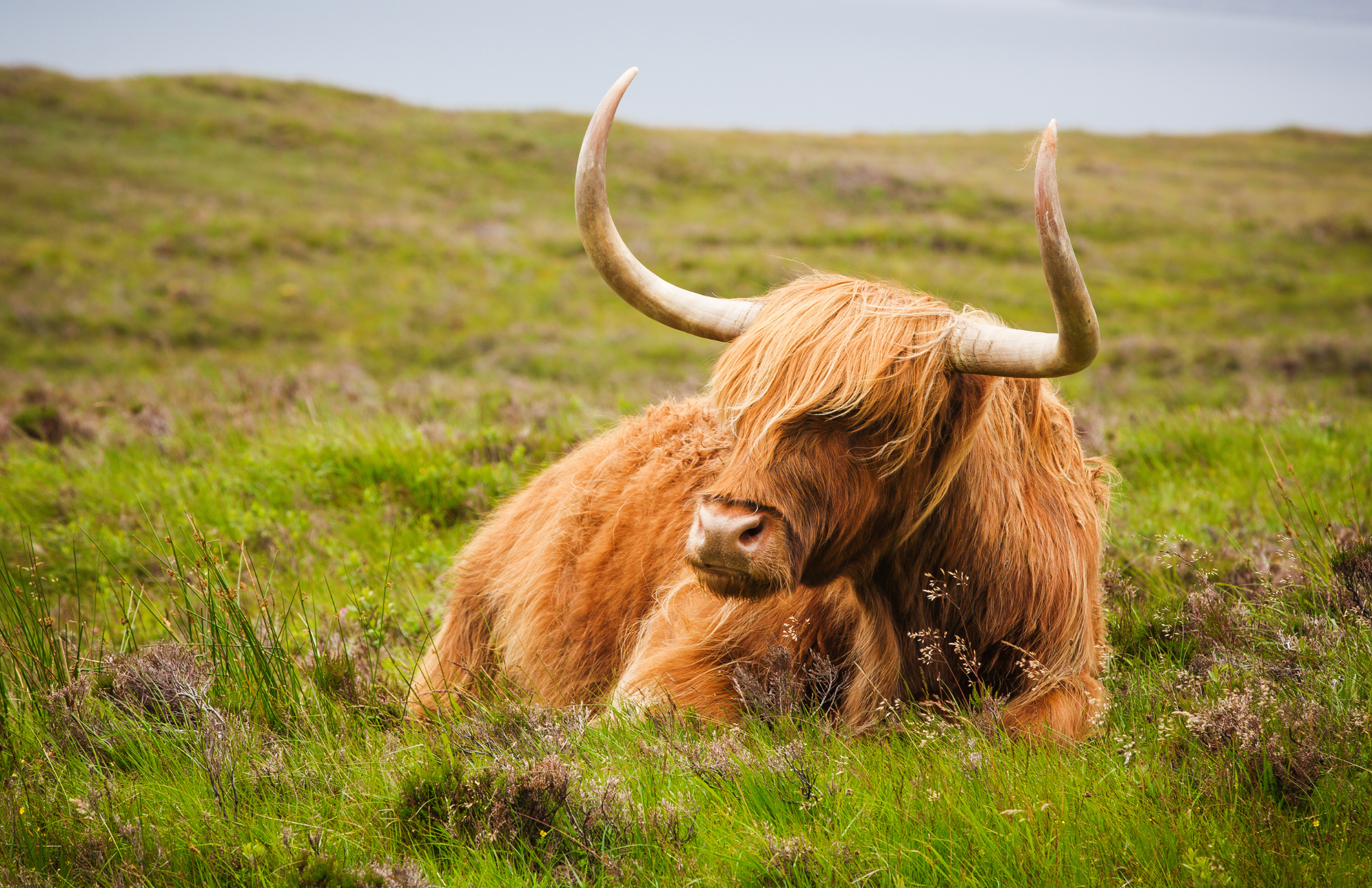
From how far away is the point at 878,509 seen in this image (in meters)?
2.41

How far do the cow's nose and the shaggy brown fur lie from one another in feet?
0.22

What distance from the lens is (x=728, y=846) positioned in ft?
6.19

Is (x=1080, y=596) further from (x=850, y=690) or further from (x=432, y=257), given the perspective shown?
(x=432, y=257)

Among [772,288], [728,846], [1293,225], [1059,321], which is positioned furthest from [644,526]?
[1293,225]

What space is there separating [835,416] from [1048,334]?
544 millimetres

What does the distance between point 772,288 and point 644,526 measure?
103 cm

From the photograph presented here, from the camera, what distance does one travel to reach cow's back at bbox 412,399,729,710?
3387 millimetres

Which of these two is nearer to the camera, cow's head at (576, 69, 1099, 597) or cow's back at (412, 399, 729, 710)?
cow's head at (576, 69, 1099, 597)

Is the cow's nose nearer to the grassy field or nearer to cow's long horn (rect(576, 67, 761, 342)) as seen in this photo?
the grassy field

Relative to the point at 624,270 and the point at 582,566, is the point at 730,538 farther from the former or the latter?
the point at 582,566

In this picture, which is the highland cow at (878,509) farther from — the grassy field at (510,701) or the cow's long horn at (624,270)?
the grassy field at (510,701)

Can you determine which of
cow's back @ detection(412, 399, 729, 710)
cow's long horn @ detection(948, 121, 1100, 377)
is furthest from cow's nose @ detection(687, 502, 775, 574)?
cow's back @ detection(412, 399, 729, 710)

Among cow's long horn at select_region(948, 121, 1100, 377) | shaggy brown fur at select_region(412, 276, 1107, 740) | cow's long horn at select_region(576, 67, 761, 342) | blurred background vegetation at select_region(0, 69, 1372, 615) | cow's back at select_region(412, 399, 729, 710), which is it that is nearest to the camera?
cow's long horn at select_region(948, 121, 1100, 377)

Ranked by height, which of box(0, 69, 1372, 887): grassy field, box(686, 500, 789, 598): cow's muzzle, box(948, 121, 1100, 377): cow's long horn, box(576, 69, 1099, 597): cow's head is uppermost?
box(948, 121, 1100, 377): cow's long horn
